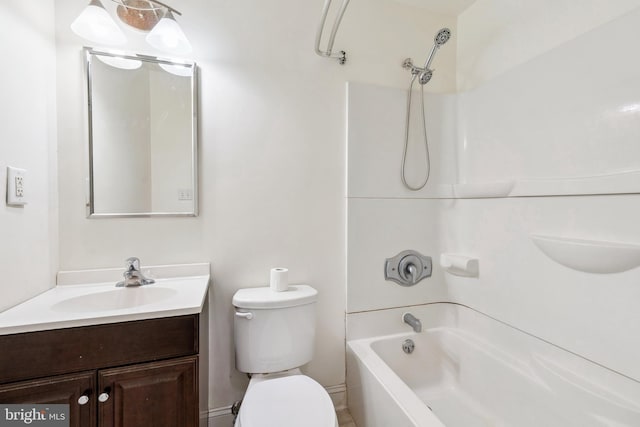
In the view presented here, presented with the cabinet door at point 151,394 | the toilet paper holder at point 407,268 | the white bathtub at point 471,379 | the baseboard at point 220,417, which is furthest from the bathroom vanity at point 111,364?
the toilet paper holder at point 407,268

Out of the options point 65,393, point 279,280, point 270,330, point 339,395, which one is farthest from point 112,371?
point 339,395

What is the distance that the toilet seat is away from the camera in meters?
0.99

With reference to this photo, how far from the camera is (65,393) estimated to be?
35.4 inches

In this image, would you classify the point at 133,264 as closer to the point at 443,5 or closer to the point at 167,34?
the point at 167,34

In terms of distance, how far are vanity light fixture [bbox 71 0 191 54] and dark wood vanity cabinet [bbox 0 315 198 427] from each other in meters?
1.25

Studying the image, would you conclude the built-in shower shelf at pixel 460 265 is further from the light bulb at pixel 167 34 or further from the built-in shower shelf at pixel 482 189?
the light bulb at pixel 167 34

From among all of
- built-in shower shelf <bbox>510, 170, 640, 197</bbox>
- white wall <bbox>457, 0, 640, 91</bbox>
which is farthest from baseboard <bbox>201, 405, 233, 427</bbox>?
white wall <bbox>457, 0, 640, 91</bbox>

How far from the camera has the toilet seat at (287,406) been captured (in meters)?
0.99

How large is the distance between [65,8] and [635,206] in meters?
2.51

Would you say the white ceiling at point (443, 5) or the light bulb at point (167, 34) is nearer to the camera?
the light bulb at point (167, 34)

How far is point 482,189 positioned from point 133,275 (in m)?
1.88

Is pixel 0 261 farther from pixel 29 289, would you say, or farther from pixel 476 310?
pixel 476 310

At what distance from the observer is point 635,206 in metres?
1.00

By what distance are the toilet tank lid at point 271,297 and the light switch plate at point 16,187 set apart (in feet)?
2.96
